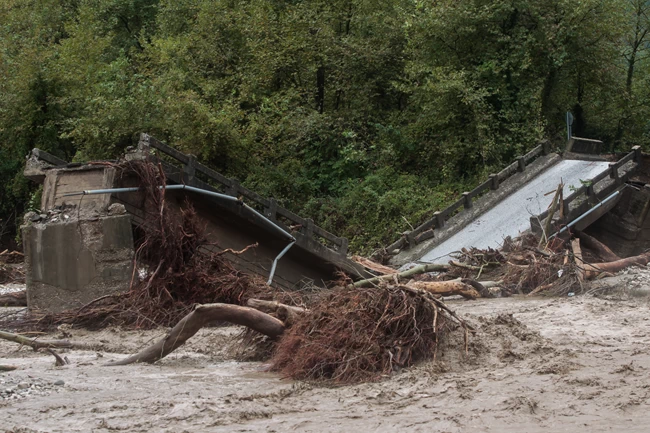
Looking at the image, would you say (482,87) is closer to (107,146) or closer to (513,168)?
(513,168)

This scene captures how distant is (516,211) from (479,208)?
0.98m

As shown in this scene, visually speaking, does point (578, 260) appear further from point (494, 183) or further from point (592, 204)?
point (494, 183)

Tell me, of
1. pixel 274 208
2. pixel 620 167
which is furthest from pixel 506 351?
pixel 620 167

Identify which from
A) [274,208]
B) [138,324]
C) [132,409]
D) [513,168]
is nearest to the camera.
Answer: [132,409]

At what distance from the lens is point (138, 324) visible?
40.2 feet

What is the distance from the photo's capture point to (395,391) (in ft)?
26.0

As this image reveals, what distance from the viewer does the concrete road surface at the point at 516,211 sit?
59.9ft

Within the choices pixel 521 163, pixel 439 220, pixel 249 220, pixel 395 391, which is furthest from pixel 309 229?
pixel 395 391

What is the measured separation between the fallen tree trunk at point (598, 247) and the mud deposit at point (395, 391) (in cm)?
700

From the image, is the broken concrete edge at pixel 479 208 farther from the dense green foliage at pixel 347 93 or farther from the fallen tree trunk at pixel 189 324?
the fallen tree trunk at pixel 189 324

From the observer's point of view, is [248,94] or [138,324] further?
[248,94]

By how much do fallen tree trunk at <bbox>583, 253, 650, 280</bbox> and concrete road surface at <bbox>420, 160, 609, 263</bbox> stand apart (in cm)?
259

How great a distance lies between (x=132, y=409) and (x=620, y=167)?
1459cm

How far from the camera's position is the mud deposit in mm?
6883
